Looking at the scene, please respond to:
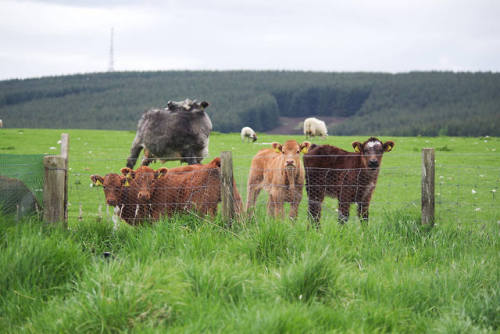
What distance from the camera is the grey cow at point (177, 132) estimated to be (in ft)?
37.0

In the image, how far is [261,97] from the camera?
343 feet

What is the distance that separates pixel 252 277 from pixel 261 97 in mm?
101112

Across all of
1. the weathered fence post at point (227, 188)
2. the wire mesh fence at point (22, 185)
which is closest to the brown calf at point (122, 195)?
the wire mesh fence at point (22, 185)

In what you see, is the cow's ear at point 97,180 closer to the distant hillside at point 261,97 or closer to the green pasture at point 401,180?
the green pasture at point 401,180

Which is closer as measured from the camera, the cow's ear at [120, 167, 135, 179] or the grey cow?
the cow's ear at [120, 167, 135, 179]

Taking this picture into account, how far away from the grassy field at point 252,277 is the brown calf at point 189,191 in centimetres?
70

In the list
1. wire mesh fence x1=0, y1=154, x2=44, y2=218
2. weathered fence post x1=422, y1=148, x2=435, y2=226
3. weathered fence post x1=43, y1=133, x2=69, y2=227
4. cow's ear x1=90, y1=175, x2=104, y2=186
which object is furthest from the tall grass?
cow's ear x1=90, y1=175, x2=104, y2=186

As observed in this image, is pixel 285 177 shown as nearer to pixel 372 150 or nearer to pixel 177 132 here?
pixel 372 150

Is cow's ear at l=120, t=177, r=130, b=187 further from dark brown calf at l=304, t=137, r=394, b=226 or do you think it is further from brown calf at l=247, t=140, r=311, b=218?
dark brown calf at l=304, t=137, r=394, b=226

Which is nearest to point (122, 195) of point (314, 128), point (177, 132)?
point (177, 132)

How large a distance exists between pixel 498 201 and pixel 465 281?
297 inches

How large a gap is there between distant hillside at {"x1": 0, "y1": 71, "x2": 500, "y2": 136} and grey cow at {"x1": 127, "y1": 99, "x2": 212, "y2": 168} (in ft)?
220

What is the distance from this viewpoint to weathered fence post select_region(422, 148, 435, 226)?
6.37 m

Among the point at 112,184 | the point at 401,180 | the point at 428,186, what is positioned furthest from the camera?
the point at 401,180
